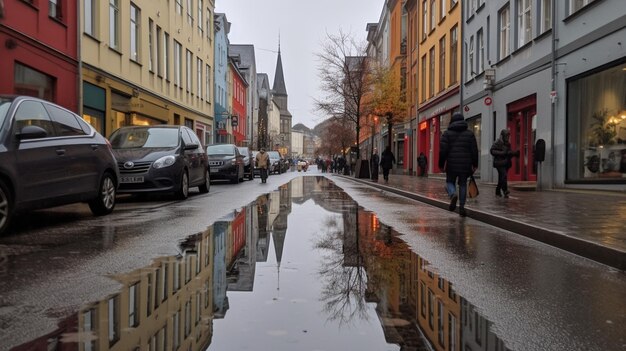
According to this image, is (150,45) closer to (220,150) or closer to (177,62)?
(177,62)

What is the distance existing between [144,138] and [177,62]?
59.6 ft

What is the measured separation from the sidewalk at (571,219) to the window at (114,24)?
1351 centimetres

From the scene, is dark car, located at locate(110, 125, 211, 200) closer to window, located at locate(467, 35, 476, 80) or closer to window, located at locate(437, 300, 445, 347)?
window, located at locate(437, 300, 445, 347)

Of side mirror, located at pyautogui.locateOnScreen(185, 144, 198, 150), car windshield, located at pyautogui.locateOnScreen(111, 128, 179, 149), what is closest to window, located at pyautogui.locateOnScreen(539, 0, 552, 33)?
side mirror, located at pyautogui.locateOnScreen(185, 144, 198, 150)

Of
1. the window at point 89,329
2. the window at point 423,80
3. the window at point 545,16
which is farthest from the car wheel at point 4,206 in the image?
the window at point 423,80

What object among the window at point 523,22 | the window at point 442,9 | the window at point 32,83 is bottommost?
the window at point 32,83

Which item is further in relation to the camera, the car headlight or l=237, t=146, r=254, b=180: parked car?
l=237, t=146, r=254, b=180: parked car

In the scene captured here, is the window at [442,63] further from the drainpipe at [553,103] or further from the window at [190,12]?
the window at [190,12]

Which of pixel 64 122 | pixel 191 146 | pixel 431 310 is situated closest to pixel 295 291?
pixel 431 310

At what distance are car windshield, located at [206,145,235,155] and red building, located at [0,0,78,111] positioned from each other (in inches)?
286

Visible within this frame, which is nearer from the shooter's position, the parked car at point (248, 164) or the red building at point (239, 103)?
the parked car at point (248, 164)

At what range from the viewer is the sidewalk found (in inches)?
242

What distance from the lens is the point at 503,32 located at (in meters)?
21.2

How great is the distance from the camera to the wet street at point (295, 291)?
328 cm
